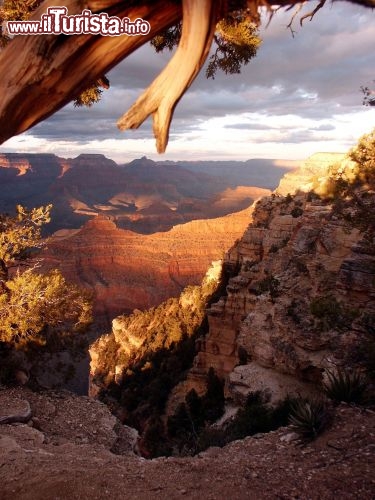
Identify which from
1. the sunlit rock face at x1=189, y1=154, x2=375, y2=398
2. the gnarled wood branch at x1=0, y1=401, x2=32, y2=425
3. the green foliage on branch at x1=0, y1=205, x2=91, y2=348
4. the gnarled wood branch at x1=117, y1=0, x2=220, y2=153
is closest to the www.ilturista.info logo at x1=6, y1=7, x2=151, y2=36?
the gnarled wood branch at x1=117, y1=0, x2=220, y2=153

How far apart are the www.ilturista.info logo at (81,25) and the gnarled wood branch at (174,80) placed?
314 mm

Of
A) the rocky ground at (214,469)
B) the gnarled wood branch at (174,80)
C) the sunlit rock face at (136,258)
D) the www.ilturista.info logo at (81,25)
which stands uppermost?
the www.ilturista.info logo at (81,25)

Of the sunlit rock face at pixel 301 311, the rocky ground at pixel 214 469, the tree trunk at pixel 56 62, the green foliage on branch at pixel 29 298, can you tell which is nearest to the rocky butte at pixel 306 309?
the sunlit rock face at pixel 301 311

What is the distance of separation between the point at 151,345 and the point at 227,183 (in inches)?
6609

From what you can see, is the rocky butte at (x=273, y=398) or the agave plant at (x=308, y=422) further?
the agave plant at (x=308, y=422)

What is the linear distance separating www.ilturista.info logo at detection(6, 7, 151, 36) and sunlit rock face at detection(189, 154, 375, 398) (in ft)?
Answer: 23.7

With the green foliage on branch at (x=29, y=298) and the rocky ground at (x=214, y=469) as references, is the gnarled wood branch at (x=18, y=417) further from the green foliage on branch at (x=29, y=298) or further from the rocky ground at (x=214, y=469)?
the green foliage on branch at (x=29, y=298)

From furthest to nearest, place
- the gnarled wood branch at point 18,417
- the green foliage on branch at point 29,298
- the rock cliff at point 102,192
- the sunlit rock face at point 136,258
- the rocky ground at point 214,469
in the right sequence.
→ the rock cliff at point 102,192 → the sunlit rock face at point 136,258 → the green foliage on branch at point 29,298 → the gnarled wood branch at point 18,417 → the rocky ground at point 214,469

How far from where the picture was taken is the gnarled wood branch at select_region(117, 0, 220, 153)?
256 centimetres

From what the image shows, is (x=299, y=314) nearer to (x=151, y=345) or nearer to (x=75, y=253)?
(x=151, y=345)

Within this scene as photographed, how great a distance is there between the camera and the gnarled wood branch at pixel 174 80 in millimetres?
2559

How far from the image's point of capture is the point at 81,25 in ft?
8.38

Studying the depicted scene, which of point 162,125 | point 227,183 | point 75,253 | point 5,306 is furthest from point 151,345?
point 227,183

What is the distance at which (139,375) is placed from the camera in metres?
28.9
